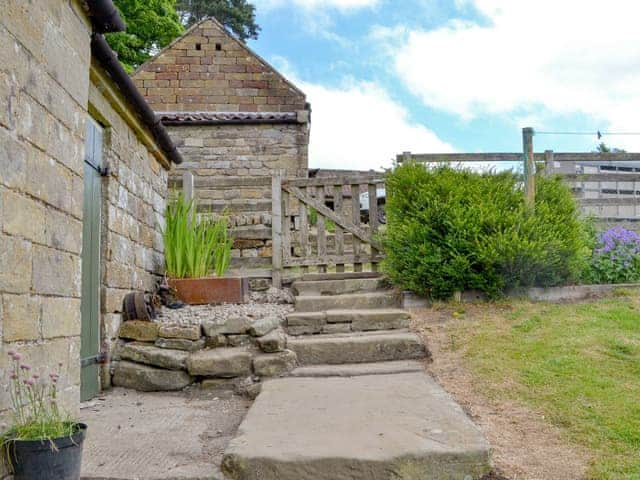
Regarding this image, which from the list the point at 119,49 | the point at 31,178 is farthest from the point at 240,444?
the point at 119,49

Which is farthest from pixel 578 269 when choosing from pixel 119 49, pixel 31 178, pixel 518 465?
pixel 119 49

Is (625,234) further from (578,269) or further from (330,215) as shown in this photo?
(330,215)

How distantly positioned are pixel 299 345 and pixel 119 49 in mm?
16267

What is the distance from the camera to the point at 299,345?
459 cm

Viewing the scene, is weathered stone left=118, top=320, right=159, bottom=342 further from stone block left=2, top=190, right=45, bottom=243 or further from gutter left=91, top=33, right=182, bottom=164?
stone block left=2, top=190, right=45, bottom=243

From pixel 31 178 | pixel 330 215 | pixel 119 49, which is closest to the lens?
pixel 31 178

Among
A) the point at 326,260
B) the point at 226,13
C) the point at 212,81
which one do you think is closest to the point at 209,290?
the point at 326,260

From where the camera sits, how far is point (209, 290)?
5609mm

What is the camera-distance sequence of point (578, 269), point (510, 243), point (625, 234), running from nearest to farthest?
point (510, 243) → point (578, 269) → point (625, 234)

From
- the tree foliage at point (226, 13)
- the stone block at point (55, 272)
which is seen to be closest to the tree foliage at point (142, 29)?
the tree foliage at point (226, 13)

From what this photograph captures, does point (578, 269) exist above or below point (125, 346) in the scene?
above

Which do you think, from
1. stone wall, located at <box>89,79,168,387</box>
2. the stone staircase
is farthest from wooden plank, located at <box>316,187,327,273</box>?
stone wall, located at <box>89,79,168,387</box>

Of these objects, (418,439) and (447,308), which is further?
(447,308)

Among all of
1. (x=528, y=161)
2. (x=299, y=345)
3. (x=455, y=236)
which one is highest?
(x=528, y=161)
